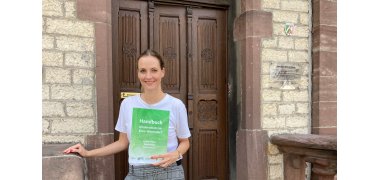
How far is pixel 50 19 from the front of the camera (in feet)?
11.1

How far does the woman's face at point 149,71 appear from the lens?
207 centimetres

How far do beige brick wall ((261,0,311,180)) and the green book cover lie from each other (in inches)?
93.9

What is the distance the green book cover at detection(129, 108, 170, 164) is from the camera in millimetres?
2051

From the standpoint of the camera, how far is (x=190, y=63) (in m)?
4.28

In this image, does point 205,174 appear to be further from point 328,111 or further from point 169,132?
point 169,132

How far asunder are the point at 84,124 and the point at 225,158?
A: 1.80 metres

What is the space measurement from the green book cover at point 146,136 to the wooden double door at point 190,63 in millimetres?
1895

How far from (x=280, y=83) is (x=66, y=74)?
2.39 metres

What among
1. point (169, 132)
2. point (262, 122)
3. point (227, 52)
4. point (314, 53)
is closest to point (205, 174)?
point (262, 122)

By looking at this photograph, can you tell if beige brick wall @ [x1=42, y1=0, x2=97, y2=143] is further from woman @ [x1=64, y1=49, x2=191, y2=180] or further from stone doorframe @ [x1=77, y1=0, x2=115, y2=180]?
woman @ [x1=64, y1=49, x2=191, y2=180]

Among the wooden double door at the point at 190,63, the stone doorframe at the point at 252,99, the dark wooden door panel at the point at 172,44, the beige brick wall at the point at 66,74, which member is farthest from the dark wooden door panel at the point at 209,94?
the beige brick wall at the point at 66,74

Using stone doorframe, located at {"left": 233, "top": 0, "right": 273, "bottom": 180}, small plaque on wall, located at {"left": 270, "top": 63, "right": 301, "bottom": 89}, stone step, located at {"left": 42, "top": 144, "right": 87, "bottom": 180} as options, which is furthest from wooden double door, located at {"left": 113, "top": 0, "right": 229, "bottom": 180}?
stone step, located at {"left": 42, "top": 144, "right": 87, "bottom": 180}

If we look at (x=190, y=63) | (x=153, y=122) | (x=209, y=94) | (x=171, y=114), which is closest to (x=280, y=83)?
(x=209, y=94)

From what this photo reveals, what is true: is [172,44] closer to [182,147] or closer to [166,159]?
[182,147]
